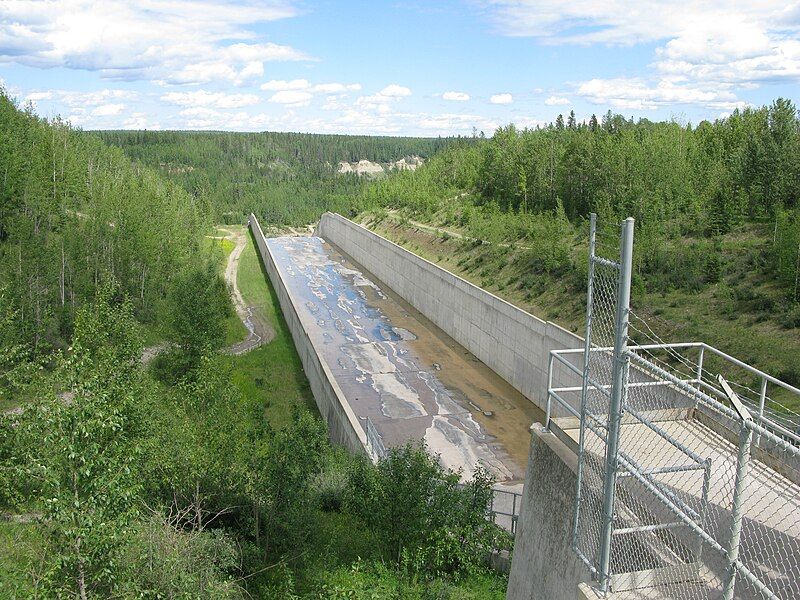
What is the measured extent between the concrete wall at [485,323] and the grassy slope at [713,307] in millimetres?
1911

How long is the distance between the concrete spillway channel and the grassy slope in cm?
462

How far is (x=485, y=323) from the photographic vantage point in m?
36.0

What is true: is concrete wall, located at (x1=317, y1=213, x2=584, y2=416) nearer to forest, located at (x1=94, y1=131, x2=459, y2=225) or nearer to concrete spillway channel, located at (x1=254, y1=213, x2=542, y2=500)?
concrete spillway channel, located at (x1=254, y1=213, x2=542, y2=500)

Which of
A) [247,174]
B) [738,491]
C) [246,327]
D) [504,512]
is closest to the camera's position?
[738,491]

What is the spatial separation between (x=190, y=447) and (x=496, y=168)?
53.5 metres

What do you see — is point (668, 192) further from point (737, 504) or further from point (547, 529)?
point (737, 504)

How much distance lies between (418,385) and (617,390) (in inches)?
1056

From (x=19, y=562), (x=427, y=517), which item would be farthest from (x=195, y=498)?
(x=427, y=517)

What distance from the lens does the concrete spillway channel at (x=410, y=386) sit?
987 inches

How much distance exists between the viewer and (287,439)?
48.5 feet

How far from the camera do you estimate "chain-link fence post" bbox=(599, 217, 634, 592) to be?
19.1 feet

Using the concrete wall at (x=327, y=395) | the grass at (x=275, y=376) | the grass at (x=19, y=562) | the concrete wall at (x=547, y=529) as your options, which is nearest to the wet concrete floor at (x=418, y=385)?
the concrete wall at (x=327, y=395)

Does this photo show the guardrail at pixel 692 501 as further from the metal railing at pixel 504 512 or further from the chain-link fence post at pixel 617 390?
A: the metal railing at pixel 504 512

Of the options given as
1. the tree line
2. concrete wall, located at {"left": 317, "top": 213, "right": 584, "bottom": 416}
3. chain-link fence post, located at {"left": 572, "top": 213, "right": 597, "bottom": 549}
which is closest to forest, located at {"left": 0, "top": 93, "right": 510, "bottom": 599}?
chain-link fence post, located at {"left": 572, "top": 213, "right": 597, "bottom": 549}
